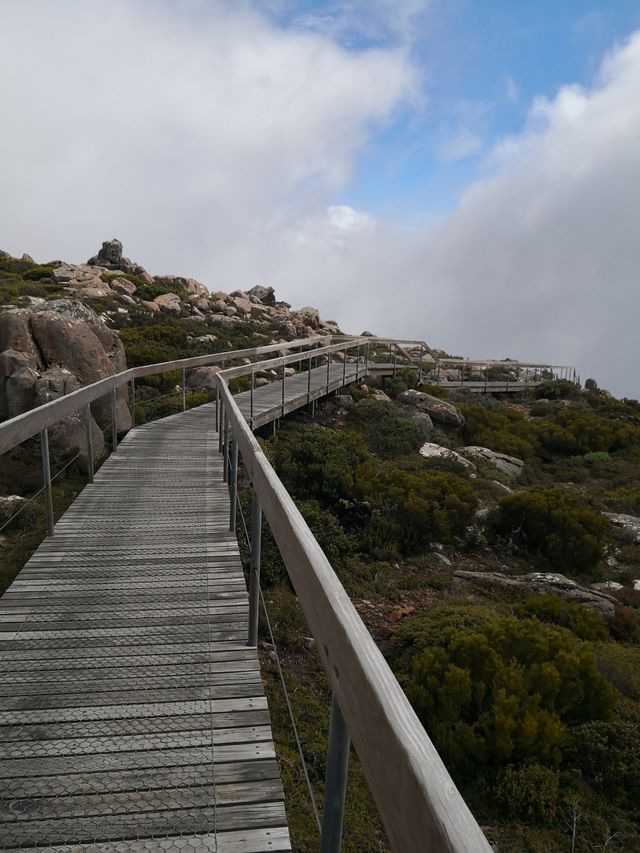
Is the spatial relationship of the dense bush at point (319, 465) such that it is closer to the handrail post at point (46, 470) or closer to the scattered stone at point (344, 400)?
the scattered stone at point (344, 400)

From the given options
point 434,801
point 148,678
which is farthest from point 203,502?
point 434,801

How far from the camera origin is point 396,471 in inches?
396

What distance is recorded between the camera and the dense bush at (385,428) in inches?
510

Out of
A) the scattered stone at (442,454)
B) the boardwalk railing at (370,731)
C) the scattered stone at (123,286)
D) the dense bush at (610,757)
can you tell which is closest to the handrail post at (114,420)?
the boardwalk railing at (370,731)

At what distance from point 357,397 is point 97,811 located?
47.9 feet

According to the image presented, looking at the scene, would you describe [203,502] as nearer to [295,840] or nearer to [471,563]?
[295,840]

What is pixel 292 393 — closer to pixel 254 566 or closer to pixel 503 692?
pixel 503 692

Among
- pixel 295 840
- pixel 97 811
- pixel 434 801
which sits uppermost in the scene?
pixel 434 801

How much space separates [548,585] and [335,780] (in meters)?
6.86

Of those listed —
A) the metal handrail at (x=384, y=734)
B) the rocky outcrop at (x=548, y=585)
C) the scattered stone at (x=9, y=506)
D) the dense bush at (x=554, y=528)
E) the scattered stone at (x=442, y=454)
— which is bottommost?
the rocky outcrop at (x=548, y=585)

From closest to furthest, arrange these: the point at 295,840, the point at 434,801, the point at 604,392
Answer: the point at 434,801
the point at 295,840
the point at 604,392

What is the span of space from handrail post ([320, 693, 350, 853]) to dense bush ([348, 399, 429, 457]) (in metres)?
11.2

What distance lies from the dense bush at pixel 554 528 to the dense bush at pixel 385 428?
12.0ft

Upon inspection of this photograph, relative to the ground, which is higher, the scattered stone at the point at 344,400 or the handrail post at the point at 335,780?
the scattered stone at the point at 344,400
